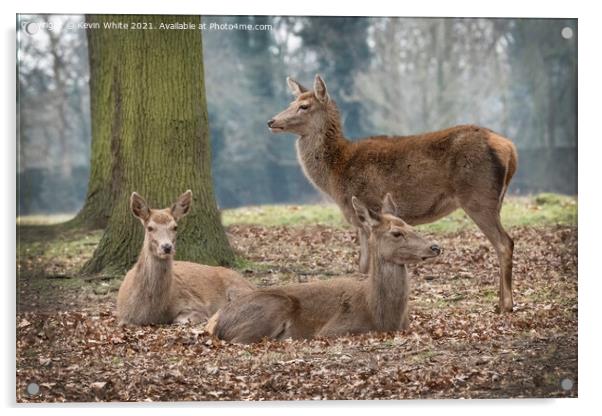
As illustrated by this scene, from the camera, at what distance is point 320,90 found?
29.7 ft

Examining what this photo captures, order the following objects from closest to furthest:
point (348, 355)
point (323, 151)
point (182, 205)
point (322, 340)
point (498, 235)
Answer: point (348, 355)
point (322, 340)
point (182, 205)
point (498, 235)
point (323, 151)

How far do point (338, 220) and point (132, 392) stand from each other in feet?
8.02

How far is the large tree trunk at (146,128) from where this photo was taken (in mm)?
8859

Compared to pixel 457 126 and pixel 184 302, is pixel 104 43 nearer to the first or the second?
pixel 184 302

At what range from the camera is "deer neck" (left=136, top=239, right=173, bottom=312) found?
8766 millimetres

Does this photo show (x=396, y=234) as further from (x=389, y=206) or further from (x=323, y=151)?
(x=323, y=151)

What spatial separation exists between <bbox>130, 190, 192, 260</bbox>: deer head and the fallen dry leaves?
1.90 feet

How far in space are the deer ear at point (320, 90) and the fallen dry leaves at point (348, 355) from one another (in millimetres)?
1691

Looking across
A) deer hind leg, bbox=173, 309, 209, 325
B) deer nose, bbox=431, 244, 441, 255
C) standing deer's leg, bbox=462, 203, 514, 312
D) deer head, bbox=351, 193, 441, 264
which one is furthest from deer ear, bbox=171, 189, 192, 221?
standing deer's leg, bbox=462, 203, 514, 312

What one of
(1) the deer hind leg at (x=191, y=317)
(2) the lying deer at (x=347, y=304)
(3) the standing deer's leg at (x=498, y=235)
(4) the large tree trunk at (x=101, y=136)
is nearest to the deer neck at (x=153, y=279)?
(1) the deer hind leg at (x=191, y=317)

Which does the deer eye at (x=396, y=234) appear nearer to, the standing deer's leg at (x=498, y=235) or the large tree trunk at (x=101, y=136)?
the standing deer's leg at (x=498, y=235)

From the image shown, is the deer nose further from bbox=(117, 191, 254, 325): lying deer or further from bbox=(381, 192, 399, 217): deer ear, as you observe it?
bbox=(117, 191, 254, 325): lying deer

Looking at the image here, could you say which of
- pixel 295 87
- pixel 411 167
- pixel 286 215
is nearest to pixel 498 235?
pixel 411 167

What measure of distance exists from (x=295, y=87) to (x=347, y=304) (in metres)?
1.75
